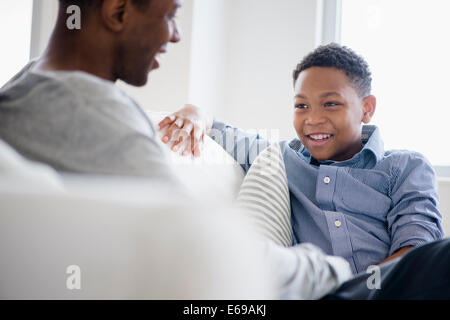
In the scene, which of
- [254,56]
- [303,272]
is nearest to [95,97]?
[303,272]

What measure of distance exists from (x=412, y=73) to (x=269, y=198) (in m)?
1.66

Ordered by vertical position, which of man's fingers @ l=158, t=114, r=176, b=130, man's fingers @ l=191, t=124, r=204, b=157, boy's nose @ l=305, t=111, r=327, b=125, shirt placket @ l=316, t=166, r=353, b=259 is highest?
boy's nose @ l=305, t=111, r=327, b=125

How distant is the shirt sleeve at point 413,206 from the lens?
1039mm

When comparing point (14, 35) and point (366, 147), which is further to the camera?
point (14, 35)

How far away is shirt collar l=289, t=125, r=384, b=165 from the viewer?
1.25 meters

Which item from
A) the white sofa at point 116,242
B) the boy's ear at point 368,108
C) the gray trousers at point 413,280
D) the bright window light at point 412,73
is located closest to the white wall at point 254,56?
the bright window light at point 412,73

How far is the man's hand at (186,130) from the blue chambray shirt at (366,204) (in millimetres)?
174

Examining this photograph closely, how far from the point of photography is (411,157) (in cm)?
122

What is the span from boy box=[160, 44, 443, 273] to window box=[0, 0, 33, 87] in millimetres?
1207

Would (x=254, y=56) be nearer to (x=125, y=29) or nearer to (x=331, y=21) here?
(x=331, y=21)

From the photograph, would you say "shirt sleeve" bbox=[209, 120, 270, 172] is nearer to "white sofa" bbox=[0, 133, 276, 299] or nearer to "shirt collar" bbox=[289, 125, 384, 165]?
"shirt collar" bbox=[289, 125, 384, 165]

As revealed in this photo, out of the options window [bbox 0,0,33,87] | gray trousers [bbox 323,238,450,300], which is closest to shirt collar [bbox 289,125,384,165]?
gray trousers [bbox 323,238,450,300]

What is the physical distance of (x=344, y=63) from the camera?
54.1 inches

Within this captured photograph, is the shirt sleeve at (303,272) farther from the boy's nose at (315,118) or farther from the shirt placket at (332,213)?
the boy's nose at (315,118)
